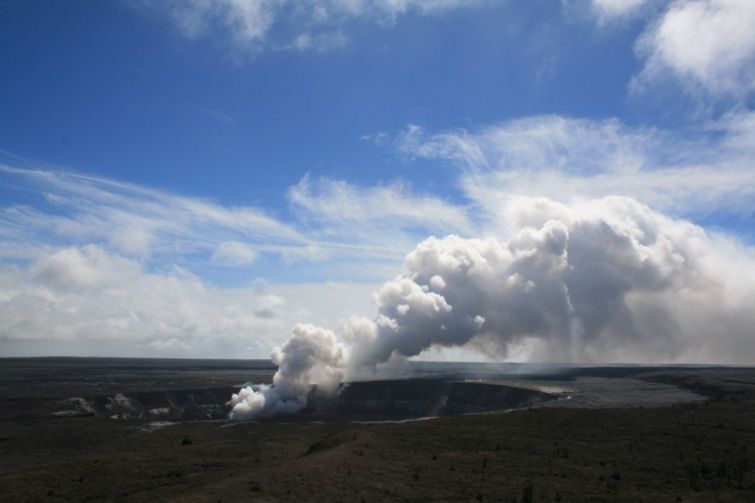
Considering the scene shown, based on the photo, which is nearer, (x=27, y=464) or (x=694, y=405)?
(x=27, y=464)

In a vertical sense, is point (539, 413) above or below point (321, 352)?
below

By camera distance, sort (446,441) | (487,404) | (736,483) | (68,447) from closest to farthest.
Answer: (736,483)
(446,441)
(68,447)
(487,404)

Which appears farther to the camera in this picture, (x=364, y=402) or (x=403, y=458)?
(x=364, y=402)

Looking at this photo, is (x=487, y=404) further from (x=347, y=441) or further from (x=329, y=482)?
(x=329, y=482)

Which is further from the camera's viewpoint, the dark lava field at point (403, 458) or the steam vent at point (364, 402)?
the steam vent at point (364, 402)

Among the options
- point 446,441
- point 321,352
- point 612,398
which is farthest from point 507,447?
point 321,352

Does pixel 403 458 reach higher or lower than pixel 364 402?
higher

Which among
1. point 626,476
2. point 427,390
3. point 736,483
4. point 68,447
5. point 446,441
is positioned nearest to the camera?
point 736,483

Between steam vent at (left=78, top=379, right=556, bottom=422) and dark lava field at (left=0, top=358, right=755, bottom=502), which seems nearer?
dark lava field at (left=0, top=358, right=755, bottom=502)
